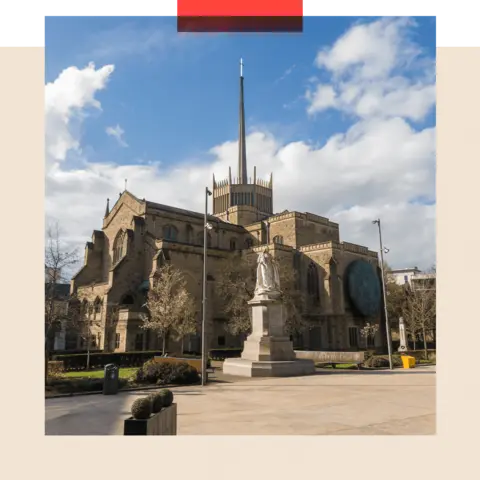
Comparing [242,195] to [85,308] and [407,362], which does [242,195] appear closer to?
[85,308]

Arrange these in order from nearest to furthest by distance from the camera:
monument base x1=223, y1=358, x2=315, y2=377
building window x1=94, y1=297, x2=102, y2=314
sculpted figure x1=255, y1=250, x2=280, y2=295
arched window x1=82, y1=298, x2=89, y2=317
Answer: monument base x1=223, y1=358, x2=315, y2=377 → sculpted figure x1=255, y1=250, x2=280, y2=295 → arched window x1=82, y1=298, x2=89, y2=317 → building window x1=94, y1=297, x2=102, y2=314

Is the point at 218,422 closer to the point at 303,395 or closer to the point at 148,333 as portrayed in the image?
the point at 303,395

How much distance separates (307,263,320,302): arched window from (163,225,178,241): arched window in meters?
15.8

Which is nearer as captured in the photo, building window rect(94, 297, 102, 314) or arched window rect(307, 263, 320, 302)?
building window rect(94, 297, 102, 314)

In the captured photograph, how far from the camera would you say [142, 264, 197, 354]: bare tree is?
1261 inches

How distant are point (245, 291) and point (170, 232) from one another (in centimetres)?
1449

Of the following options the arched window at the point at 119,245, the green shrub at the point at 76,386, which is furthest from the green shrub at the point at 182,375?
the arched window at the point at 119,245

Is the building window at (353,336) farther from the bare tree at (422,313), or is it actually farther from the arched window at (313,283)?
the bare tree at (422,313)

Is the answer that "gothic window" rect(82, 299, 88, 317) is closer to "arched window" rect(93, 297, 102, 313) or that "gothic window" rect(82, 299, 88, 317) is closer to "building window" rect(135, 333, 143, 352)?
"arched window" rect(93, 297, 102, 313)

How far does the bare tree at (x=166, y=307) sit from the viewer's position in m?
32.0

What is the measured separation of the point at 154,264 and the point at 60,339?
45.1 ft

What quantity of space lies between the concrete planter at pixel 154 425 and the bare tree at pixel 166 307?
21.2 m
